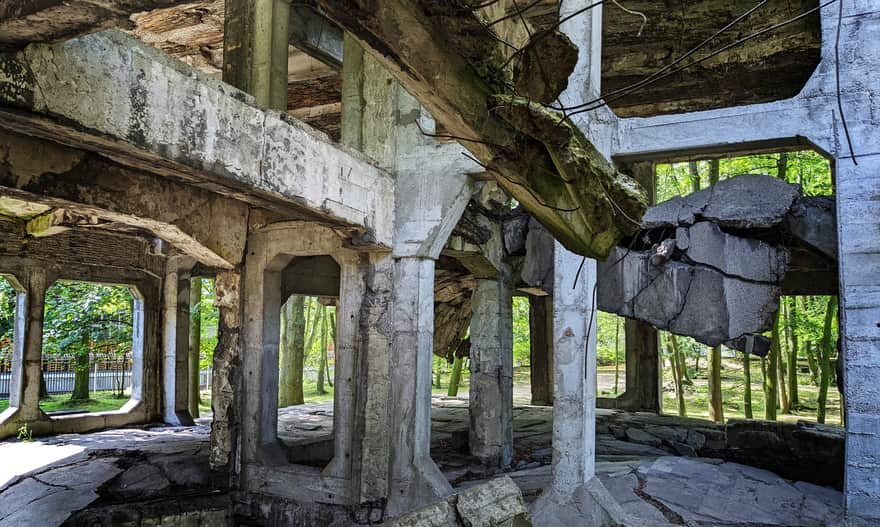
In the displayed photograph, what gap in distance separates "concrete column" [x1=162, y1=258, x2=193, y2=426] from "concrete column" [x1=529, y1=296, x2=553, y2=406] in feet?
26.1

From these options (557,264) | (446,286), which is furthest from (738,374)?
(557,264)

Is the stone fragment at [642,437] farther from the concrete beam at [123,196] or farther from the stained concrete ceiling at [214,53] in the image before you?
the stained concrete ceiling at [214,53]

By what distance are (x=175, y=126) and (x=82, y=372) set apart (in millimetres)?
14725

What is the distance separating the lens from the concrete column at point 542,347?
1555 centimetres

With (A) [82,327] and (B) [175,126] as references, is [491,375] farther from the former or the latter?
(A) [82,327]

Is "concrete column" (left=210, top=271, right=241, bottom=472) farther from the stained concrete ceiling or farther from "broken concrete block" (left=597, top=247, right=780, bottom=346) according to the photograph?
"broken concrete block" (left=597, top=247, right=780, bottom=346)

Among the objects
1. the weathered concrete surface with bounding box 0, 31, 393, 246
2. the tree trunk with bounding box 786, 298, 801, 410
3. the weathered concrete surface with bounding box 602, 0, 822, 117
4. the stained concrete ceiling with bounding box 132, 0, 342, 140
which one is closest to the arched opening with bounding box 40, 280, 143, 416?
the stained concrete ceiling with bounding box 132, 0, 342, 140

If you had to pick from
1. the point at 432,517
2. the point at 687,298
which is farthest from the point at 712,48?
the point at 432,517

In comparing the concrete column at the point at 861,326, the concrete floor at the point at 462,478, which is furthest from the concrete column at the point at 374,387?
the concrete column at the point at 861,326

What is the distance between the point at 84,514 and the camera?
6.25 m

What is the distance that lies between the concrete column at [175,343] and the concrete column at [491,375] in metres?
6.11

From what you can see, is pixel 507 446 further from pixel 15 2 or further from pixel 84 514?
pixel 15 2

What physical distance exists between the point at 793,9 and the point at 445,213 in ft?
16.7

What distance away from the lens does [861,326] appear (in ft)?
18.7
